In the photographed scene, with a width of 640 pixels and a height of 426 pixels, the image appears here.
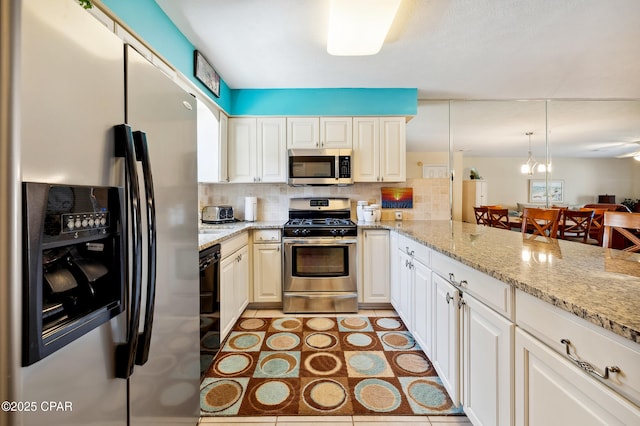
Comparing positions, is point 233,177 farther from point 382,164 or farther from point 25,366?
point 25,366

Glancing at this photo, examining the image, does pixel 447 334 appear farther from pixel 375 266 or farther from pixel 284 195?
pixel 284 195

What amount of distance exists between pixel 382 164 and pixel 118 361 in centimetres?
291

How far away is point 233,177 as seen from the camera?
324 centimetres

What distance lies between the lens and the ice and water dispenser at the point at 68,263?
0.58m

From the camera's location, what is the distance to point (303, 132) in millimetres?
3223

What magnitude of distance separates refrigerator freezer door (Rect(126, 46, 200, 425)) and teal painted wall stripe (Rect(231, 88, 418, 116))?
2032 mm

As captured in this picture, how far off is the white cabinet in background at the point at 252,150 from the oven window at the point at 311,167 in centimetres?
15

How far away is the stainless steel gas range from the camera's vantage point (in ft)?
9.43

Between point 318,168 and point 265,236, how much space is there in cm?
95

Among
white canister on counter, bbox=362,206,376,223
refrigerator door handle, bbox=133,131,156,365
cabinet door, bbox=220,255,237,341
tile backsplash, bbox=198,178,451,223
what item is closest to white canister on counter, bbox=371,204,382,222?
white canister on counter, bbox=362,206,376,223

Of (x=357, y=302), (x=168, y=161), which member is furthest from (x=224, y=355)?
(x=168, y=161)

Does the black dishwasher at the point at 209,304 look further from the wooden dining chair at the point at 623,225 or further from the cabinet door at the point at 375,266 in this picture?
the wooden dining chair at the point at 623,225

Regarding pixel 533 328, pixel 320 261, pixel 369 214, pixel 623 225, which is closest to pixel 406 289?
pixel 320 261

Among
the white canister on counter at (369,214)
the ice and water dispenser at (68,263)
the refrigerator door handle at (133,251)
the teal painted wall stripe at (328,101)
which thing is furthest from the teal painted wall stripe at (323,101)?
the ice and water dispenser at (68,263)
